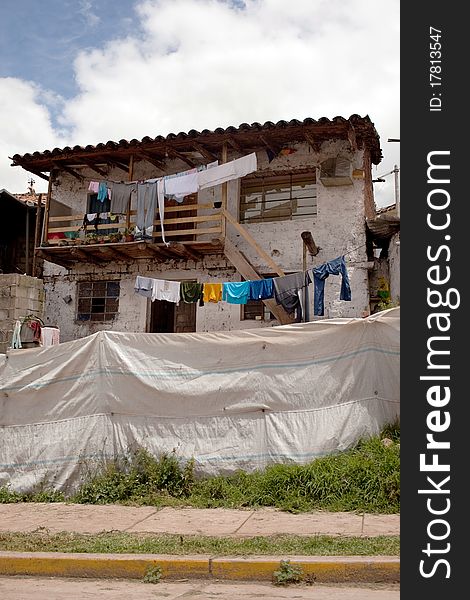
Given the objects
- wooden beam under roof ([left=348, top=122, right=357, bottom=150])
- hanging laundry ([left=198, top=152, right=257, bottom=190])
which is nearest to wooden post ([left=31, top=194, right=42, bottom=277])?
hanging laundry ([left=198, top=152, right=257, bottom=190])

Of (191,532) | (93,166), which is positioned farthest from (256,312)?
(191,532)

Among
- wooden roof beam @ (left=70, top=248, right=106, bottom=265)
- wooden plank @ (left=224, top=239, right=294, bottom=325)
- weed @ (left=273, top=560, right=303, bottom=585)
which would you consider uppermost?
wooden roof beam @ (left=70, top=248, right=106, bottom=265)

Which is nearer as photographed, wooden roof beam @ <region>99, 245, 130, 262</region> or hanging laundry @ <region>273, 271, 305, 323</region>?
hanging laundry @ <region>273, 271, 305, 323</region>

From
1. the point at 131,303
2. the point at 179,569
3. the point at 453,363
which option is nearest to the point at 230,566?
the point at 179,569

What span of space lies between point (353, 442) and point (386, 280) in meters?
7.40

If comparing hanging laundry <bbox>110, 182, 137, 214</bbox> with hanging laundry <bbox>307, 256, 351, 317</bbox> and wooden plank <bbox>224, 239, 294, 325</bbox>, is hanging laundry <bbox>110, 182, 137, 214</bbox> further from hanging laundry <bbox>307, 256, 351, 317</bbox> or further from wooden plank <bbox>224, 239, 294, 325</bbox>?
hanging laundry <bbox>307, 256, 351, 317</bbox>

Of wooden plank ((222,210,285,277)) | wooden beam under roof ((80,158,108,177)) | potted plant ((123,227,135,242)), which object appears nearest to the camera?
wooden plank ((222,210,285,277))

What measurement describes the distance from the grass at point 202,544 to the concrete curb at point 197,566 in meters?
0.15

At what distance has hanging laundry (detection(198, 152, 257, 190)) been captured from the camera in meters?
14.2

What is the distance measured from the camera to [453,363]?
4297mm

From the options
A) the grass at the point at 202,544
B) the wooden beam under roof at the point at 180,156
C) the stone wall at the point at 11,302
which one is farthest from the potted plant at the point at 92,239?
the grass at the point at 202,544

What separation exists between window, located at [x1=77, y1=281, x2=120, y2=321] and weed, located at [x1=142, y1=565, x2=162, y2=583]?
1151 centimetres

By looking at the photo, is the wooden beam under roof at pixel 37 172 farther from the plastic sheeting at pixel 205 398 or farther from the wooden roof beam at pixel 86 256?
the plastic sheeting at pixel 205 398

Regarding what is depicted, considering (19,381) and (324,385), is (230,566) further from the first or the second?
(19,381)
